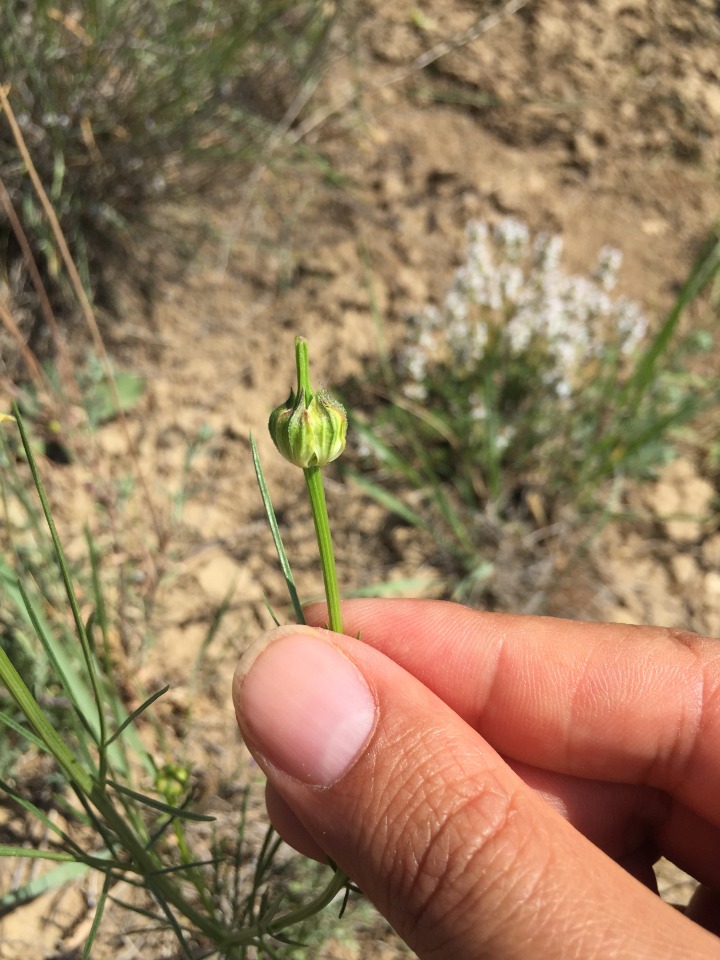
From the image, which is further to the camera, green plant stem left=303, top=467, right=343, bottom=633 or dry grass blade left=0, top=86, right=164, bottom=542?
dry grass blade left=0, top=86, right=164, bottom=542

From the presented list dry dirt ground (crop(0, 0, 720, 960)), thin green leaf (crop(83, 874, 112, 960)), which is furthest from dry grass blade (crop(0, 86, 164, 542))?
thin green leaf (crop(83, 874, 112, 960))

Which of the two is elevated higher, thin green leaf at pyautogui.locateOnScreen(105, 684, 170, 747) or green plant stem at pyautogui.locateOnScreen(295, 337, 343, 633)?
green plant stem at pyautogui.locateOnScreen(295, 337, 343, 633)

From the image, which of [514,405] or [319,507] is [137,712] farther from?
[514,405]

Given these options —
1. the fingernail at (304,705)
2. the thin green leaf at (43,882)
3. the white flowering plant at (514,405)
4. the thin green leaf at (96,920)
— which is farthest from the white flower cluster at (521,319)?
the thin green leaf at (96,920)

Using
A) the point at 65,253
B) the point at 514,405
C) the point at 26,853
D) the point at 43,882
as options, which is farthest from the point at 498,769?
the point at 514,405

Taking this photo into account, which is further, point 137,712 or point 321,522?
point 137,712

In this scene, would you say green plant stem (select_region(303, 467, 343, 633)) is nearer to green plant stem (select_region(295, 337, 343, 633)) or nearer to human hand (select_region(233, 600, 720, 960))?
green plant stem (select_region(295, 337, 343, 633))
